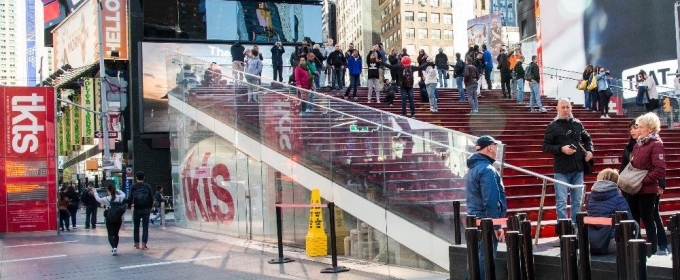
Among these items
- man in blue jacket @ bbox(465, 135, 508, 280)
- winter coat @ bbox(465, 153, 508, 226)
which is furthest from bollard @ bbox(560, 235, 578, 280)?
winter coat @ bbox(465, 153, 508, 226)

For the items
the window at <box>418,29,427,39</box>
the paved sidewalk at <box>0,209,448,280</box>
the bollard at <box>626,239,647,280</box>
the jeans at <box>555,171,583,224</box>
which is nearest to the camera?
the bollard at <box>626,239,647,280</box>

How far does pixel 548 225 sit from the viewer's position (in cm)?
916

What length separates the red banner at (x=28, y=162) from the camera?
20.1 metres

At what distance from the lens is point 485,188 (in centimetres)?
698

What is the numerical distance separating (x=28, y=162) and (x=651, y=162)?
1745 centimetres

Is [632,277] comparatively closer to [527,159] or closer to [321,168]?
[321,168]

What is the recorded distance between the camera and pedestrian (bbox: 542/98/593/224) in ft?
30.0

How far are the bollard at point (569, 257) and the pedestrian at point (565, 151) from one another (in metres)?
3.91

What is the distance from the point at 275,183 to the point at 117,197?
10.4 feet

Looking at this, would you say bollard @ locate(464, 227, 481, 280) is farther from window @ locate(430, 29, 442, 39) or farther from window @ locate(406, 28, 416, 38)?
window @ locate(430, 29, 442, 39)

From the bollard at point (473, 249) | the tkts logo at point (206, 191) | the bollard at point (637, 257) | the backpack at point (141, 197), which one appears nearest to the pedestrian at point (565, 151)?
the bollard at point (473, 249)

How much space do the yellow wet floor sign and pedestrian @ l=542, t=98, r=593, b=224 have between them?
4419mm

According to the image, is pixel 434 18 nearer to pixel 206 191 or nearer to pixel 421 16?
pixel 421 16

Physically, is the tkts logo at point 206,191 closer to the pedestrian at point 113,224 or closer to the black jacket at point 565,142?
the pedestrian at point 113,224
